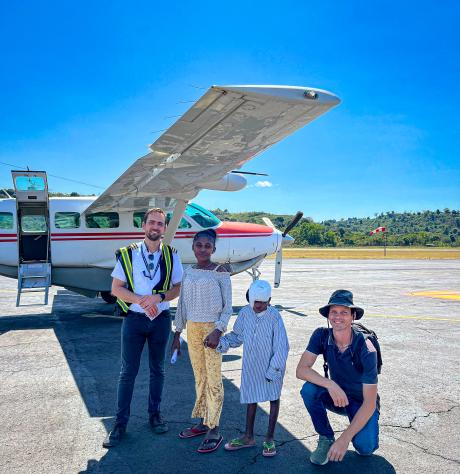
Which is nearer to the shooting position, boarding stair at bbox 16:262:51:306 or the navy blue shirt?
the navy blue shirt

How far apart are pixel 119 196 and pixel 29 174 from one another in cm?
222

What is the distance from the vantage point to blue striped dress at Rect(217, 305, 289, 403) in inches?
147

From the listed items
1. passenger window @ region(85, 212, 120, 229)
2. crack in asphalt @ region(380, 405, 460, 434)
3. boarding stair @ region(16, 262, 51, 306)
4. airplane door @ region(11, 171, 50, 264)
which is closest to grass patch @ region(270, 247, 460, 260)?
passenger window @ region(85, 212, 120, 229)

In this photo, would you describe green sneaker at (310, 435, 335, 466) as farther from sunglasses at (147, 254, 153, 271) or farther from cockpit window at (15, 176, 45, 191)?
cockpit window at (15, 176, 45, 191)

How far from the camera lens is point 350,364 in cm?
360

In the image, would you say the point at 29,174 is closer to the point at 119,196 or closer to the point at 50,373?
the point at 119,196

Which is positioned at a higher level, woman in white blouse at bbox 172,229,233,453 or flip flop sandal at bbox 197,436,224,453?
woman in white blouse at bbox 172,229,233,453

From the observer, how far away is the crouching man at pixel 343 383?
340 centimetres

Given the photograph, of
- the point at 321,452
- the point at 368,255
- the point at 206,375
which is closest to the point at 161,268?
the point at 206,375

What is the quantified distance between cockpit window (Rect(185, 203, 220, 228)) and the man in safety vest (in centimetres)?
718

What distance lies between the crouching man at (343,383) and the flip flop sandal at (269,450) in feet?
1.13

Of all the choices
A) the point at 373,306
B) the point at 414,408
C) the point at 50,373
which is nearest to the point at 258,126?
the point at 414,408

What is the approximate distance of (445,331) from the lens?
344 inches

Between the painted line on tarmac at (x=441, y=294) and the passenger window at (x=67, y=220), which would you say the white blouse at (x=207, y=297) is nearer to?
the passenger window at (x=67, y=220)
